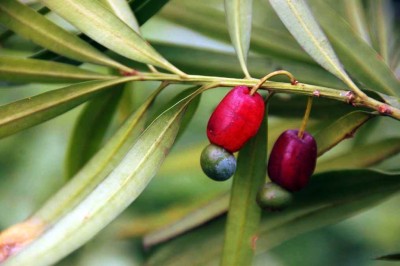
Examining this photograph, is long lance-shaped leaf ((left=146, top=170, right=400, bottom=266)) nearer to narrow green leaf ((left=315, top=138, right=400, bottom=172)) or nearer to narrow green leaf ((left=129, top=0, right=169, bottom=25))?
narrow green leaf ((left=315, top=138, right=400, bottom=172))

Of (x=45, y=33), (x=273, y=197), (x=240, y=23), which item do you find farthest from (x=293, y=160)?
(x=45, y=33)

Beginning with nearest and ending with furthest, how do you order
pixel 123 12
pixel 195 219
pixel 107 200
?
pixel 107 200
pixel 123 12
pixel 195 219

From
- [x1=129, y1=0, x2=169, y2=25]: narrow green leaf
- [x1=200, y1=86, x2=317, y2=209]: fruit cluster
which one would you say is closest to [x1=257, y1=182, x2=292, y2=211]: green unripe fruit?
[x1=200, y1=86, x2=317, y2=209]: fruit cluster

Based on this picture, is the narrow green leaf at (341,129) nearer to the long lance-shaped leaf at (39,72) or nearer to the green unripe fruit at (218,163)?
the green unripe fruit at (218,163)

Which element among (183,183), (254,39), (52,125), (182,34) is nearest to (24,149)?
(52,125)

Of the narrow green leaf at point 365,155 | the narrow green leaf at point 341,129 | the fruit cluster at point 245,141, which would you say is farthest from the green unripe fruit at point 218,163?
the narrow green leaf at point 365,155

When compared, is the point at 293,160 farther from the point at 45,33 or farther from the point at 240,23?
the point at 45,33
